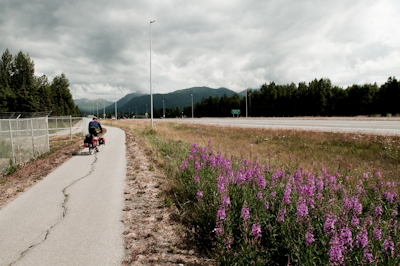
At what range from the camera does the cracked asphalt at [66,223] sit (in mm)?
3238

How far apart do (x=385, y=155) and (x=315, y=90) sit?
50.8 metres

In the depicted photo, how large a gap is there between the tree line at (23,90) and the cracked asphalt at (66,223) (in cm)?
5206

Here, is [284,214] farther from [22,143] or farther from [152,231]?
[22,143]

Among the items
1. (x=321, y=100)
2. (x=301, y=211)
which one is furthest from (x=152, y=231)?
(x=321, y=100)

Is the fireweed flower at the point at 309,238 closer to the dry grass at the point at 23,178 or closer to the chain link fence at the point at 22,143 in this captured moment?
the dry grass at the point at 23,178

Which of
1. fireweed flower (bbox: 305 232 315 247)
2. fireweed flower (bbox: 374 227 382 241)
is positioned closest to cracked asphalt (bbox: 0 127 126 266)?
fireweed flower (bbox: 305 232 315 247)

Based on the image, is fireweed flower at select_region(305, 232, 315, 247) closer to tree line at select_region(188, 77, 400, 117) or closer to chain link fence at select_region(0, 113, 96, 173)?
chain link fence at select_region(0, 113, 96, 173)

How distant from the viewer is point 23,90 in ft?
155

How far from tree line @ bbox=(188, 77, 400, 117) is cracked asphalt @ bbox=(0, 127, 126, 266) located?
139ft

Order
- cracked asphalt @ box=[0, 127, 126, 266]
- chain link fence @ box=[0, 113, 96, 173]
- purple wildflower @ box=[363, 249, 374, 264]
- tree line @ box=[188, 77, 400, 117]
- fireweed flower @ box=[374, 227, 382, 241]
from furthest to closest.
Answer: tree line @ box=[188, 77, 400, 117] < chain link fence @ box=[0, 113, 96, 173] < cracked asphalt @ box=[0, 127, 126, 266] < fireweed flower @ box=[374, 227, 382, 241] < purple wildflower @ box=[363, 249, 374, 264]

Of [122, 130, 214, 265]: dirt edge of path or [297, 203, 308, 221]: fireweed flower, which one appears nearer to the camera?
[297, 203, 308, 221]: fireweed flower

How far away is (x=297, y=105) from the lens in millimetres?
60000

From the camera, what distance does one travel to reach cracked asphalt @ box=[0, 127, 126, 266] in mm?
3238

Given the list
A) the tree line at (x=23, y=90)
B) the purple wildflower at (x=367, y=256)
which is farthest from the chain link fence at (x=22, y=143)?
the tree line at (x=23, y=90)
